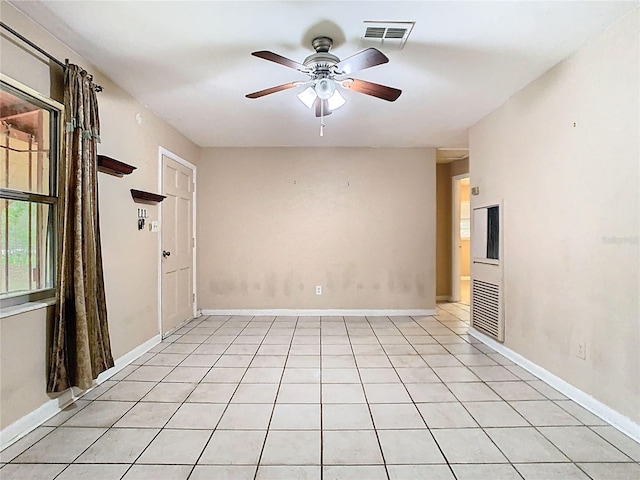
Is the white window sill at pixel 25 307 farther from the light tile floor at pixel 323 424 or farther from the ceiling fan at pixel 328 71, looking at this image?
the ceiling fan at pixel 328 71

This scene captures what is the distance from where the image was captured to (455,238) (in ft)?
20.5

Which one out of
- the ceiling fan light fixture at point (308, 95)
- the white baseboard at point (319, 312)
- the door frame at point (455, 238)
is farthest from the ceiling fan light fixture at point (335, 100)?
the door frame at point (455, 238)

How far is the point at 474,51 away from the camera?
2457mm

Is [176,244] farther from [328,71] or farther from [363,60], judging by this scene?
[363,60]

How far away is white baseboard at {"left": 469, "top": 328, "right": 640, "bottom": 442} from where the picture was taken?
2064 millimetres

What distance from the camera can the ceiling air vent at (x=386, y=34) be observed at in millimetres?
2133

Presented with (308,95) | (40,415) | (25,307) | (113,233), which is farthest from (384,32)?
(40,415)

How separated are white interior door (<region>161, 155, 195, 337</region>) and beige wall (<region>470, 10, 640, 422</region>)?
3541 millimetres

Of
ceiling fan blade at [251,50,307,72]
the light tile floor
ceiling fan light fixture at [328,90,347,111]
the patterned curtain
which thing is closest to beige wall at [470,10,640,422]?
the light tile floor

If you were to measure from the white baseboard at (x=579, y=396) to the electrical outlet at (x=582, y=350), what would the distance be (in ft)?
0.77

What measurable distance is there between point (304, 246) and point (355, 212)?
87cm

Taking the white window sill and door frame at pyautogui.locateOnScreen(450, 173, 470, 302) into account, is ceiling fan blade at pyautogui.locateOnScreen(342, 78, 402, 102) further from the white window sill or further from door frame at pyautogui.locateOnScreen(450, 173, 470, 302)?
door frame at pyautogui.locateOnScreen(450, 173, 470, 302)

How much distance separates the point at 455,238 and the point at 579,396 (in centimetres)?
399

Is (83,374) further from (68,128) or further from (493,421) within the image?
(493,421)
